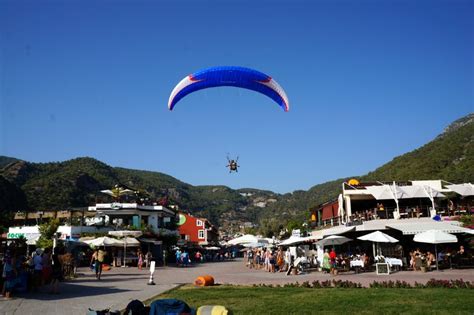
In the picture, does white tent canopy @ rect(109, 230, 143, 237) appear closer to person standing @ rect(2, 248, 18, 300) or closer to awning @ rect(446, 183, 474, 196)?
person standing @ rect(2, 248, 18, 300)

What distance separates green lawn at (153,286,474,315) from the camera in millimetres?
9750

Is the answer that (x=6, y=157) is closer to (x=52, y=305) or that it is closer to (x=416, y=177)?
(x=416, y=177)

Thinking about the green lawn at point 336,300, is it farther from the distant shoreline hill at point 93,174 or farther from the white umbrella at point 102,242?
the distant shoreline hill at point 93,174

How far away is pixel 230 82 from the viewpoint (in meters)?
21.4

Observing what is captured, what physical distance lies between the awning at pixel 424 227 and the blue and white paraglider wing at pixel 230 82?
10.6m

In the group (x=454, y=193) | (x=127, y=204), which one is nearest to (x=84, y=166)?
(x=127, y=204)

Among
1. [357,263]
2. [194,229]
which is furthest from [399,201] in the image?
[194,229]

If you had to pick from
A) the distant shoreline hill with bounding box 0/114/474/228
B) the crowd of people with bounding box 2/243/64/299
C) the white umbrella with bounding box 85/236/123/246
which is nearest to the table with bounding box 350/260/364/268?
the crowd of people with bounding box 2/243/64/299

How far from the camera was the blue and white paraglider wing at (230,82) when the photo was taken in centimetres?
2103

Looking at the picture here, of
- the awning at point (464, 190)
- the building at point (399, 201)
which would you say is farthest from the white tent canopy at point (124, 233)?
the awning at point (464, 190)

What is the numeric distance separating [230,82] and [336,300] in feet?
42.1

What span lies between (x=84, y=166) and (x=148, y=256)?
66185mm

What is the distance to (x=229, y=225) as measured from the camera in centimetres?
16925

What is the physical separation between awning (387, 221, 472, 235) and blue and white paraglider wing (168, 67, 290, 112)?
1056cm
